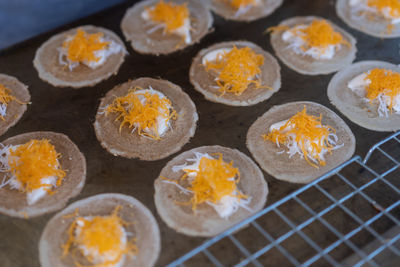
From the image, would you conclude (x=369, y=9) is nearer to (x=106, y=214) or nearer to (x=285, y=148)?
(x=285, y=148)

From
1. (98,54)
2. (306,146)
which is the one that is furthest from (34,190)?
(306,146)

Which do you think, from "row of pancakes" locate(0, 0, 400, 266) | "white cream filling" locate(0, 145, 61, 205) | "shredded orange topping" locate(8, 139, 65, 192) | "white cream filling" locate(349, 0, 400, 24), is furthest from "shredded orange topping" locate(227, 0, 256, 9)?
"white cream filling" locate(0, 145, 61, 205)

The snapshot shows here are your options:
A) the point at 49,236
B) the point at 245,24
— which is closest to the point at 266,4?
the point at 245,24

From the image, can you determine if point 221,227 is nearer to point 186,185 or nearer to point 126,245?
point 186,185

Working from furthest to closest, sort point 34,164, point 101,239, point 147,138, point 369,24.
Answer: point 369,24 < point 147,138 < point 34,164 < point 101,239

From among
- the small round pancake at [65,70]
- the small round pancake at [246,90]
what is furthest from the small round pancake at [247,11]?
the small round pancake at [65,70]
